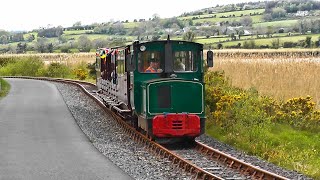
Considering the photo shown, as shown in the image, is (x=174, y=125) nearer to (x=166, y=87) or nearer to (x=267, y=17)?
(x=166, y=87)

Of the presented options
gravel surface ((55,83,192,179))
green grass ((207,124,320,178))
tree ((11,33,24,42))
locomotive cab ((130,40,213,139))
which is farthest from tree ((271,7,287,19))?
locomotive cab ((130,40,213,139))

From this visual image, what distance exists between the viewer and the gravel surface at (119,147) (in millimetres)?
13078

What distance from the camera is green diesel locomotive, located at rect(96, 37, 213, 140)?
16125 mm

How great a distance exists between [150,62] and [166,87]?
1053mm

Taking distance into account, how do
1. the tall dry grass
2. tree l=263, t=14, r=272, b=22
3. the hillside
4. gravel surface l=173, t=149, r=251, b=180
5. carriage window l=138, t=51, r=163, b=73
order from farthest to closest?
1. tree l=263, t=14, r=272, b=22
2. the hillside
3. the tall dry grass
4. carriage window l=138, t=51, r=163, b=73
5. gravel surface l=173, t=149, r=251, b=180

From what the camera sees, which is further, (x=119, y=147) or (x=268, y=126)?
(x=268, y=126)

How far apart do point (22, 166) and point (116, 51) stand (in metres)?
7.94

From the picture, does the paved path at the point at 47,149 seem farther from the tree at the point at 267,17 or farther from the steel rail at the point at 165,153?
the tree at the point at 267,17

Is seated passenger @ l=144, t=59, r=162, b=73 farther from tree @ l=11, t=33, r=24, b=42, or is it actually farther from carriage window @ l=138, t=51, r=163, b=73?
tree @ l=11, t=33, r=24, b=42

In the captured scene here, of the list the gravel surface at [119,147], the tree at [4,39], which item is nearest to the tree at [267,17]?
the tree at [4,39]

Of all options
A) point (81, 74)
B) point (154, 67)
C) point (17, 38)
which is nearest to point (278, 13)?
point (17, 38)

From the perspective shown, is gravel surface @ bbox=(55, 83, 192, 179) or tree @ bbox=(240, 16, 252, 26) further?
tree @ bbox=(240, 16, 252, 26)

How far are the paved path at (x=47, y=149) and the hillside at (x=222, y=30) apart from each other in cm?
3722

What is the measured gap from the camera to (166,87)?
1634 cm
